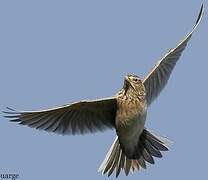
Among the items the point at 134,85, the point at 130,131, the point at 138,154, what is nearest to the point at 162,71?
the point at 134,85

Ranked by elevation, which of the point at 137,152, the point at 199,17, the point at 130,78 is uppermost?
the point at 199,17

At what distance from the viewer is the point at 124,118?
11453 millimetres

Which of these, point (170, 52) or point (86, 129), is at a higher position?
point (170, 52)

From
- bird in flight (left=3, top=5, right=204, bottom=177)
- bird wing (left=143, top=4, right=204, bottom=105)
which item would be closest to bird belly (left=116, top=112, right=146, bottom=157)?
bird in flight (left=3, top=5, right=204, bottom=177)

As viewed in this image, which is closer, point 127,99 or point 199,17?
point 127,99

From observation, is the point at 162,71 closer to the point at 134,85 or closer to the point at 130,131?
the point at 134,85

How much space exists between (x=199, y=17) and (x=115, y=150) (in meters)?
2.20

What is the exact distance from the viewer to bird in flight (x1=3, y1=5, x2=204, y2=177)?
11.4 metres

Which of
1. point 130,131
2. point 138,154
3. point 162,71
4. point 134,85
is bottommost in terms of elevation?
point 138,154

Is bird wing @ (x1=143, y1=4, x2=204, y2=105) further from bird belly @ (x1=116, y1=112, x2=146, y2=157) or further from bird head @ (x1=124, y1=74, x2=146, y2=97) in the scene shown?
bird belly @ (x1=116, y1=112, x2=146, y2=157)

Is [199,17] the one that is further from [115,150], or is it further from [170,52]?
[115,150]

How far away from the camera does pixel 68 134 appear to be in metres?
11.9

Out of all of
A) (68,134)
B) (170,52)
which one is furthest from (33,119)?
(170,52)

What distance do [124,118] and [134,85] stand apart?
449 millimetres
